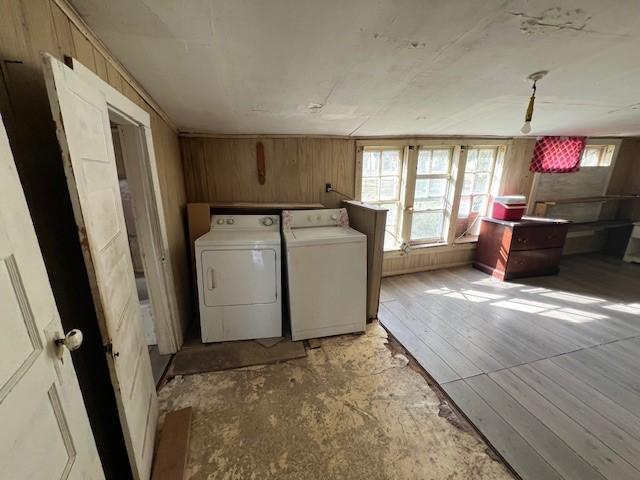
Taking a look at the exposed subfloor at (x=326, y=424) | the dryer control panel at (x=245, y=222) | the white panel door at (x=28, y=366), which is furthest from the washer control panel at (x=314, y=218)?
the white panel door at (x=28, y=366)

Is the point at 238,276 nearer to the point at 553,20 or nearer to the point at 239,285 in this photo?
the point at 239,285

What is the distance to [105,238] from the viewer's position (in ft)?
3.20

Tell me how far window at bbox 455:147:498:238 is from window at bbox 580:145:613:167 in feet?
6.00

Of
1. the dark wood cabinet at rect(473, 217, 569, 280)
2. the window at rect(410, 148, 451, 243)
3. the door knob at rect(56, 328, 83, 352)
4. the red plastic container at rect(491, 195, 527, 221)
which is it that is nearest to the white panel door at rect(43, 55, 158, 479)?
the door knob at rect(56, 328, 83, 352)

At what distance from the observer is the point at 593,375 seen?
6.14 feet

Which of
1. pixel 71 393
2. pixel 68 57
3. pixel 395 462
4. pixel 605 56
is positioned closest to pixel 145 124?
pixel 68 57

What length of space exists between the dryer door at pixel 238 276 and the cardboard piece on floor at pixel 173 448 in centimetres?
80

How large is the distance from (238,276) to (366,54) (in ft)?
5.65

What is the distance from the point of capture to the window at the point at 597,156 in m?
4.17

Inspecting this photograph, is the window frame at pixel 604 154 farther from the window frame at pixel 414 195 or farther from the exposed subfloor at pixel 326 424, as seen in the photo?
the exposed subfloor at pixel 326 424

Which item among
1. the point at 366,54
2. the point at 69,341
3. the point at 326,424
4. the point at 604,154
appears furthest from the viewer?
the point at 604,154

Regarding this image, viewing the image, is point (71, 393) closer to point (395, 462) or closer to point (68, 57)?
point (68, 57)

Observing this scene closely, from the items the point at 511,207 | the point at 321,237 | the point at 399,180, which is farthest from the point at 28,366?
the point at 511,207

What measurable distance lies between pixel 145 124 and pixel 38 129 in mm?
876
